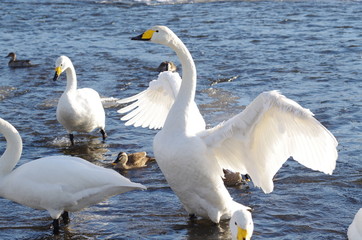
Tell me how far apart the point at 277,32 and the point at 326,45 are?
2.28 metres

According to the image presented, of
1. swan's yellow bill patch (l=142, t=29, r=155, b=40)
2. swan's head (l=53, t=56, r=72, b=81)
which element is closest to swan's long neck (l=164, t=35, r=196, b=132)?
swan's yellow bill patch (l=142, t=29, r=155, b=40)

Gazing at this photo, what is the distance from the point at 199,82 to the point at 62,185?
25.1 feet

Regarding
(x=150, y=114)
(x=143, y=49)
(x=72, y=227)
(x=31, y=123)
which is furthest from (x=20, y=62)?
(x=72, y=227)

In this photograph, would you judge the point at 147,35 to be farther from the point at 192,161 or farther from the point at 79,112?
the point at 79,112

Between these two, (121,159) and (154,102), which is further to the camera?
Answer: (121,159)

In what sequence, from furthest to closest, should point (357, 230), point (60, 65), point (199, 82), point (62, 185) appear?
point (199, 82)
point (60, 65)
point (62, 185)
point (357, 230)

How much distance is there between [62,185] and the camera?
24.4 feet

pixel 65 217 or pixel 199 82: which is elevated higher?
pixel 65 217

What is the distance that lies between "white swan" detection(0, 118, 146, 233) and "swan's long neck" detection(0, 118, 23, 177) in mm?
265

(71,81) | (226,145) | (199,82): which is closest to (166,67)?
(199,82)

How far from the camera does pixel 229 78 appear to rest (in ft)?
48.9

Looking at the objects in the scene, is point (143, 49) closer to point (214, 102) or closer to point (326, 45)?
point (326, 45)

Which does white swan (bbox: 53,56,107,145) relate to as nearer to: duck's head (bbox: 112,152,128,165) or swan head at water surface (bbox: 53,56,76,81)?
swan head at water surface (bbox: 53,56,76,81)

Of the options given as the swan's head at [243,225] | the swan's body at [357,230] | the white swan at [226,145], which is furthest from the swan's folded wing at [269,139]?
the swan's head at [243,225]
